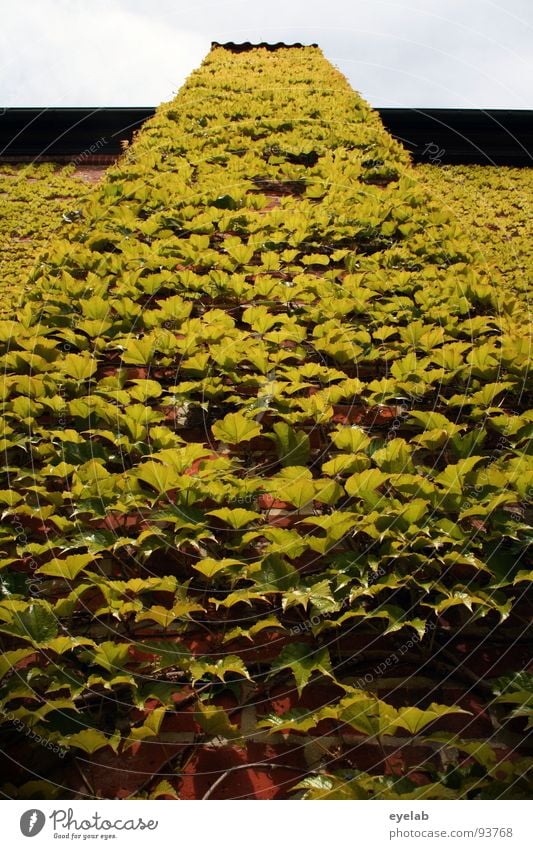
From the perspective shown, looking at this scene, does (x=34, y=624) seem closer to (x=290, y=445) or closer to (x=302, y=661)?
(x=302, y=661)

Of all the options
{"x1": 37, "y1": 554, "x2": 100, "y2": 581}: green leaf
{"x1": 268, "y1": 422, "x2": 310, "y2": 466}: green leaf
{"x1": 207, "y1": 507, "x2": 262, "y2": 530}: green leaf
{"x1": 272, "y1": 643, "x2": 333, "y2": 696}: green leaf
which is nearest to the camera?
{"x1": 272, "y1": 643, "x2": 333, "y2": 696}: green leaf

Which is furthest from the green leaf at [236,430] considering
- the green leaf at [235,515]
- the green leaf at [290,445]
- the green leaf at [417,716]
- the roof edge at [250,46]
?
the roof edge at [250,46]

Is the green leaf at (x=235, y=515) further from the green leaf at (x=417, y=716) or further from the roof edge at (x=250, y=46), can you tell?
the roof edge at (x=250, y=46)

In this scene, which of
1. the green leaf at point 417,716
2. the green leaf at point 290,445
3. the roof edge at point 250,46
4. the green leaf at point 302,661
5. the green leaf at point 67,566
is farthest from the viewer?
the roof edge at point 250,46

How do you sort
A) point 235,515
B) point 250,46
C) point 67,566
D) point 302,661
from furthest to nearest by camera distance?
point 250,46, point 235,515, point 67,566, point 302,661

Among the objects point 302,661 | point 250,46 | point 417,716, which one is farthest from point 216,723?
point 250,46

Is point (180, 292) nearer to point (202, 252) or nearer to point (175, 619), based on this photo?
point (202, 252)

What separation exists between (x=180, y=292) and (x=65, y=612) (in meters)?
1.62

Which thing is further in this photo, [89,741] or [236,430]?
[236,430]

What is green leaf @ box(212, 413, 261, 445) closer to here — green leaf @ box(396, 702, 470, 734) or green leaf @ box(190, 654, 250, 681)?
green leaf @ box(190, 654, 250, 681)

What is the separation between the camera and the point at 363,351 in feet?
8.18

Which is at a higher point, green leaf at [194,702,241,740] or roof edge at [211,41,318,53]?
roof edge at [211,41,318,53]

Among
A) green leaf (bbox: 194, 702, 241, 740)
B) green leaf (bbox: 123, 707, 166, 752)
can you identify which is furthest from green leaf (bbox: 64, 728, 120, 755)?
green leaf (bbox: 194, 702, 241, 740)

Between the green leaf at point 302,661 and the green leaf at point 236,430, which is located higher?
the green leaf at point 236,430
